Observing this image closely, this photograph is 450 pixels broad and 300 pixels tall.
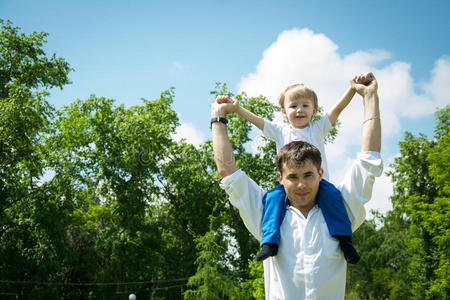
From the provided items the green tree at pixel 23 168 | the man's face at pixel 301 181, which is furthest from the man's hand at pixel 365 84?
the green tree at pixel 23 168

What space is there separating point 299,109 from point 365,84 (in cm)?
99

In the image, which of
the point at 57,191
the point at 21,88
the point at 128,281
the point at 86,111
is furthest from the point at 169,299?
the point at 21,88

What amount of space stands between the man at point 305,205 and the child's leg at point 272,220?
4 centimetres

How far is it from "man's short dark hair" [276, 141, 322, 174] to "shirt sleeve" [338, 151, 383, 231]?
182 mm

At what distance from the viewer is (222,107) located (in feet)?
6.56

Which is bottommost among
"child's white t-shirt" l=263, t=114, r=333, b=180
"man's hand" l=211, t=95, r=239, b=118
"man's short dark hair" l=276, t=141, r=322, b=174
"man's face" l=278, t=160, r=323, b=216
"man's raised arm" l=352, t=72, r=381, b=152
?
"man's face" l=278, t=160, r=323, b=216

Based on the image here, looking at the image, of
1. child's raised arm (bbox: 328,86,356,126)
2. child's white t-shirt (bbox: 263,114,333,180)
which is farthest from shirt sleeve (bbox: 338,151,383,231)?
child's white t-shirt (bbox: 263,114,333,180)

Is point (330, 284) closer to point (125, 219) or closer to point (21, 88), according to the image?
point (21, 88)

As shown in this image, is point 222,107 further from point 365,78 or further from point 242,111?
point 365,78

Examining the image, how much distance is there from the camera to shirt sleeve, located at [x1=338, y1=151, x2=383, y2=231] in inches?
67.6

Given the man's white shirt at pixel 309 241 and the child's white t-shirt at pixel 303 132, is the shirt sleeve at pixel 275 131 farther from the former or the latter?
the man's white shirt at pixel 309 241

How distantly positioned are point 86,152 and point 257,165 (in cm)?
1138

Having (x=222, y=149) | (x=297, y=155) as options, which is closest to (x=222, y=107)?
(x=222, y=149)

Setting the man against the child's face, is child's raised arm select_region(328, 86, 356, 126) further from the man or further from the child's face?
the man
